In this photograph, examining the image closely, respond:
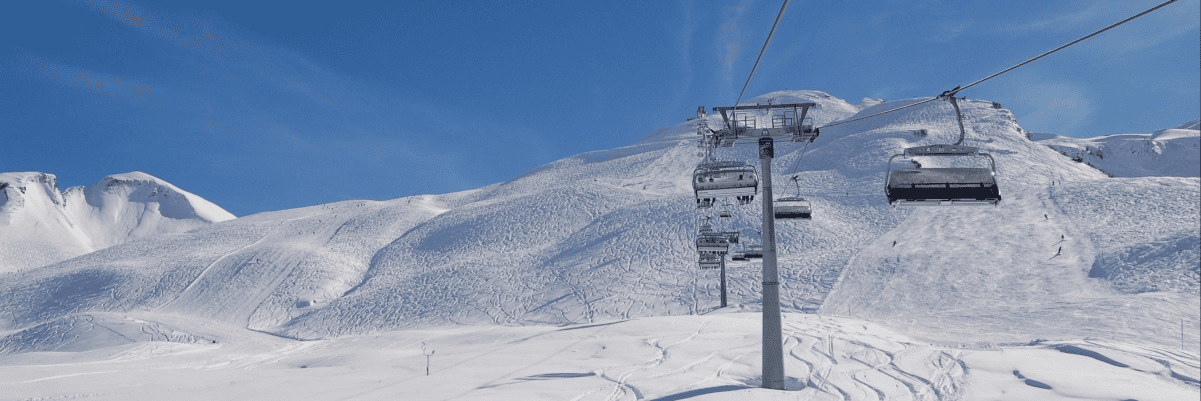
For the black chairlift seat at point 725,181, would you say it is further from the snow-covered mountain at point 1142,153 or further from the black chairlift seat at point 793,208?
the snow-covered mountain at point 1142,153

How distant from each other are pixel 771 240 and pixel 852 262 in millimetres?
30754

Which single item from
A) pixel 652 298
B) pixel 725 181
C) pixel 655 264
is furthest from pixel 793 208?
pixel 655 264

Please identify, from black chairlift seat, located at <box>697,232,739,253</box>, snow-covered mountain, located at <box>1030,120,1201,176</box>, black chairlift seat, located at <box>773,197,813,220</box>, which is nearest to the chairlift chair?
black chairlift seat, located at <box>773,197,813,220</box>

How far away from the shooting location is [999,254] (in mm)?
35969

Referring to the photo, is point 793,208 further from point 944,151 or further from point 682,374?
point 944,151

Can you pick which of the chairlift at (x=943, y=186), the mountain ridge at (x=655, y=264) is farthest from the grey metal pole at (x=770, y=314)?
the mountain ridge at (x=655, y=264)

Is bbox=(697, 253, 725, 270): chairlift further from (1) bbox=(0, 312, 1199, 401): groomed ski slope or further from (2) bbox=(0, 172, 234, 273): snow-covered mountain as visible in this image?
(2) bbox=(0, 172, 234, 273): snow-covered mountain

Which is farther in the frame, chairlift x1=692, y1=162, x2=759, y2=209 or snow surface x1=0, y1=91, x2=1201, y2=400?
chairlift x1=692, y1=162, x2=759, y2=209

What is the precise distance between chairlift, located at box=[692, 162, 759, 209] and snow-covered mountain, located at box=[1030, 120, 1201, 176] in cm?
12489

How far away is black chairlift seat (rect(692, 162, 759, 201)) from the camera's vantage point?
42.4 feet

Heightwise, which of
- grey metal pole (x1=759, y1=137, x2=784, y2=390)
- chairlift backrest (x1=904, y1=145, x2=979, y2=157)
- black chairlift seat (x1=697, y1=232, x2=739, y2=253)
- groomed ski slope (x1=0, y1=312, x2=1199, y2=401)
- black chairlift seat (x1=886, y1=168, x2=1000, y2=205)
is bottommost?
groomed ski slope (x1=0, y1=312, x2=1199, y2=401)

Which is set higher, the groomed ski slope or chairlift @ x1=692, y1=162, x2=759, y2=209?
chairlift @ x1=692, y1=162, x2=759, y2=209

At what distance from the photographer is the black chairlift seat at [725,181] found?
12914 mm

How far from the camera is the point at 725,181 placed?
1305 centimetres
